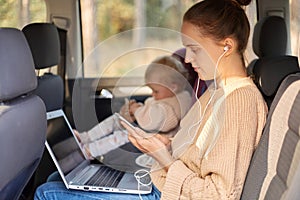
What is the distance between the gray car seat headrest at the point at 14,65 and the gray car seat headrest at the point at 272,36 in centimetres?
115

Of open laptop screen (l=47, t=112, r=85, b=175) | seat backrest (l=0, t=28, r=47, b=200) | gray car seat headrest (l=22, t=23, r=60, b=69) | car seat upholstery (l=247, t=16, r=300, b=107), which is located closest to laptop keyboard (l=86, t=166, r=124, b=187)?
open laptop screen (l=47, t=112, r=85, b=175)

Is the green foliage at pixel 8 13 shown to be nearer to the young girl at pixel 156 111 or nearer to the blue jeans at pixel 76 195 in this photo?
the young girl at pixel 156 111

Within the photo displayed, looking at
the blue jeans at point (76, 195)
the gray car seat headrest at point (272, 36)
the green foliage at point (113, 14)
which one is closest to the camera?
the blue jeans at point (76, 195)

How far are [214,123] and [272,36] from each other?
979 millimetres

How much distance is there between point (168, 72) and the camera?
2.11 metres

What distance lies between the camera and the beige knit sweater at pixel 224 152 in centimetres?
153

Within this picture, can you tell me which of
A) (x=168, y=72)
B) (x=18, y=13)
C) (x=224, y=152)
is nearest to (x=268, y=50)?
(x=168, y=72)

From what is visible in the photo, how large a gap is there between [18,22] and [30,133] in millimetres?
978

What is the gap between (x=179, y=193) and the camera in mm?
1588

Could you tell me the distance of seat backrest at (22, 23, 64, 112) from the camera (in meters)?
2.29

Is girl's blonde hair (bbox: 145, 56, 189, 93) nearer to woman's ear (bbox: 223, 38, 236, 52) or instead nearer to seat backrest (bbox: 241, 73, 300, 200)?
woman's ear (bbox: 223, 38, 236, 52)

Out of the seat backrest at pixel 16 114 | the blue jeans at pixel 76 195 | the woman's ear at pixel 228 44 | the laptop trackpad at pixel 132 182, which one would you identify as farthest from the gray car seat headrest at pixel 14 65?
the woman's ear at pixel 228 44

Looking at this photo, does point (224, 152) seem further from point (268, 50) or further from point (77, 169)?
point (268, 50)

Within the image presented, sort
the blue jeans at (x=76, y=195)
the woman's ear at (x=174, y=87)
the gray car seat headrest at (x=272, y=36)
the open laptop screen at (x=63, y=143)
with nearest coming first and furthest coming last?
the blue jeans at (x=76, y=195), the woman's ear at (x=174, y=87), the open laptop screen at (x=63, y=143), the gray car seat headrest at (x=272, y=36)
